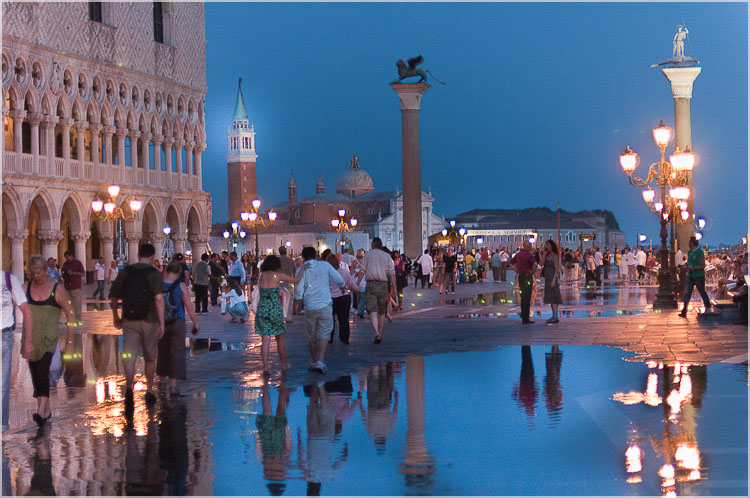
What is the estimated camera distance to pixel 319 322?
483 inches

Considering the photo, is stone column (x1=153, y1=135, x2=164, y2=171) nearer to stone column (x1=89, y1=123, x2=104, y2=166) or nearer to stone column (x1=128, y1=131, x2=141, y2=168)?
stone column (x1=128, y1=131, x2=141, y2=168)

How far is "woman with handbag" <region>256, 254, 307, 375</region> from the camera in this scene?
1214 cm

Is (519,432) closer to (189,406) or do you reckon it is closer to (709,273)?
(189,406)

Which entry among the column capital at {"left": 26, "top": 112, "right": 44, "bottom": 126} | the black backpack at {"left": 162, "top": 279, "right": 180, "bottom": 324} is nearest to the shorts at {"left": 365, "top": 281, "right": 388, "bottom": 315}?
the black backpack at {"left": 162, "top": 279, "right": 180, "bottom": 324}

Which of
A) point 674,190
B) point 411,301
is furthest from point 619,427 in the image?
point 411,301

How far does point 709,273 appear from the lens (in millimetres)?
35406

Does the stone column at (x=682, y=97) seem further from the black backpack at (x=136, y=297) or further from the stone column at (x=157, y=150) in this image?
the black backpack at (x=136, y=297)

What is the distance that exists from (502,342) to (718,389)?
542 cm

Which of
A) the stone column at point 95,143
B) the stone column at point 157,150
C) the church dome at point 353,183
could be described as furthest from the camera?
the church dome at point 353,183

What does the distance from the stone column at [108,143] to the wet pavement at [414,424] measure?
3019 cm

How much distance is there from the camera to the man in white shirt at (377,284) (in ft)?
50.3

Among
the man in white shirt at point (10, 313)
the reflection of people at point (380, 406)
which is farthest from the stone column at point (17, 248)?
the man in white shirt at point (10, 313)

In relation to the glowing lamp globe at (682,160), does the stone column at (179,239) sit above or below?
below

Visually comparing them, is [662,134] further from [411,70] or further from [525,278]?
[411,70]
